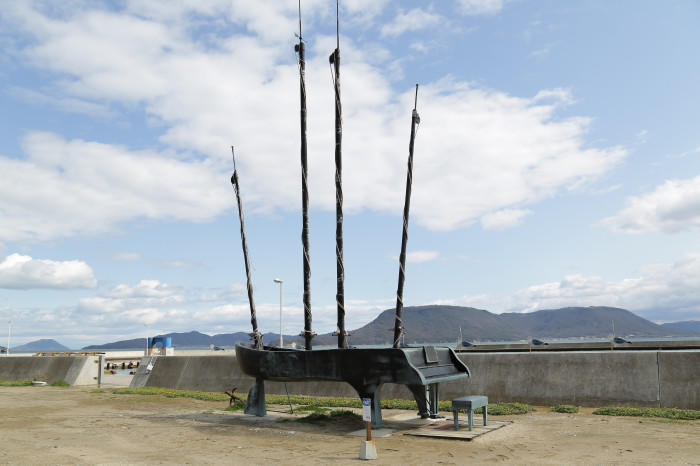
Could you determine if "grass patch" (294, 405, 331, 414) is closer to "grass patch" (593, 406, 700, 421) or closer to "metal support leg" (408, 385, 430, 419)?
"metal support leg" (408, 385, 430, 419)

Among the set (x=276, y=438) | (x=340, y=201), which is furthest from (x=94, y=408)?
(x=340, y=201)

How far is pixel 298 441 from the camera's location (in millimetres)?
11328

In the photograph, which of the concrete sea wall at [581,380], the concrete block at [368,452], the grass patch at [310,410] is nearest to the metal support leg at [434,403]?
the concrete sea wall at [581,380]

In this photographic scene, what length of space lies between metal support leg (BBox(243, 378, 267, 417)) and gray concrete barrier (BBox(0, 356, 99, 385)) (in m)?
14.7

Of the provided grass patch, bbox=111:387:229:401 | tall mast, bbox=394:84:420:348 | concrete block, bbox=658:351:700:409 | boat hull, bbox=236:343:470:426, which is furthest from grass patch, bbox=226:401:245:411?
concrete block, bbox=658:351:700:409

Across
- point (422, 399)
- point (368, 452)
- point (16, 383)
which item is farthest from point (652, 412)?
point (16, 383)

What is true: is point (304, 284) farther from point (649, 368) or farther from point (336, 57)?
point (649, 368)

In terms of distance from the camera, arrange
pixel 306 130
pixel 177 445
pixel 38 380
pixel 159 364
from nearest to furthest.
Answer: pixel 177 445
pixel 306 130
pixel 159 364
pixel 38 380

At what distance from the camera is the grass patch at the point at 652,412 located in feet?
40.7

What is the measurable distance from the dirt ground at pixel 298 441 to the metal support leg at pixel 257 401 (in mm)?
313

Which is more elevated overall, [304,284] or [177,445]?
[304,284]

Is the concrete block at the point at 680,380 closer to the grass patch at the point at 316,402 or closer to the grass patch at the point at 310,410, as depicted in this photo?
the grass patch at the point at 316,402

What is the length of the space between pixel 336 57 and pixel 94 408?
41.2ft

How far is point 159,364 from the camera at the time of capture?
24.1 metres
